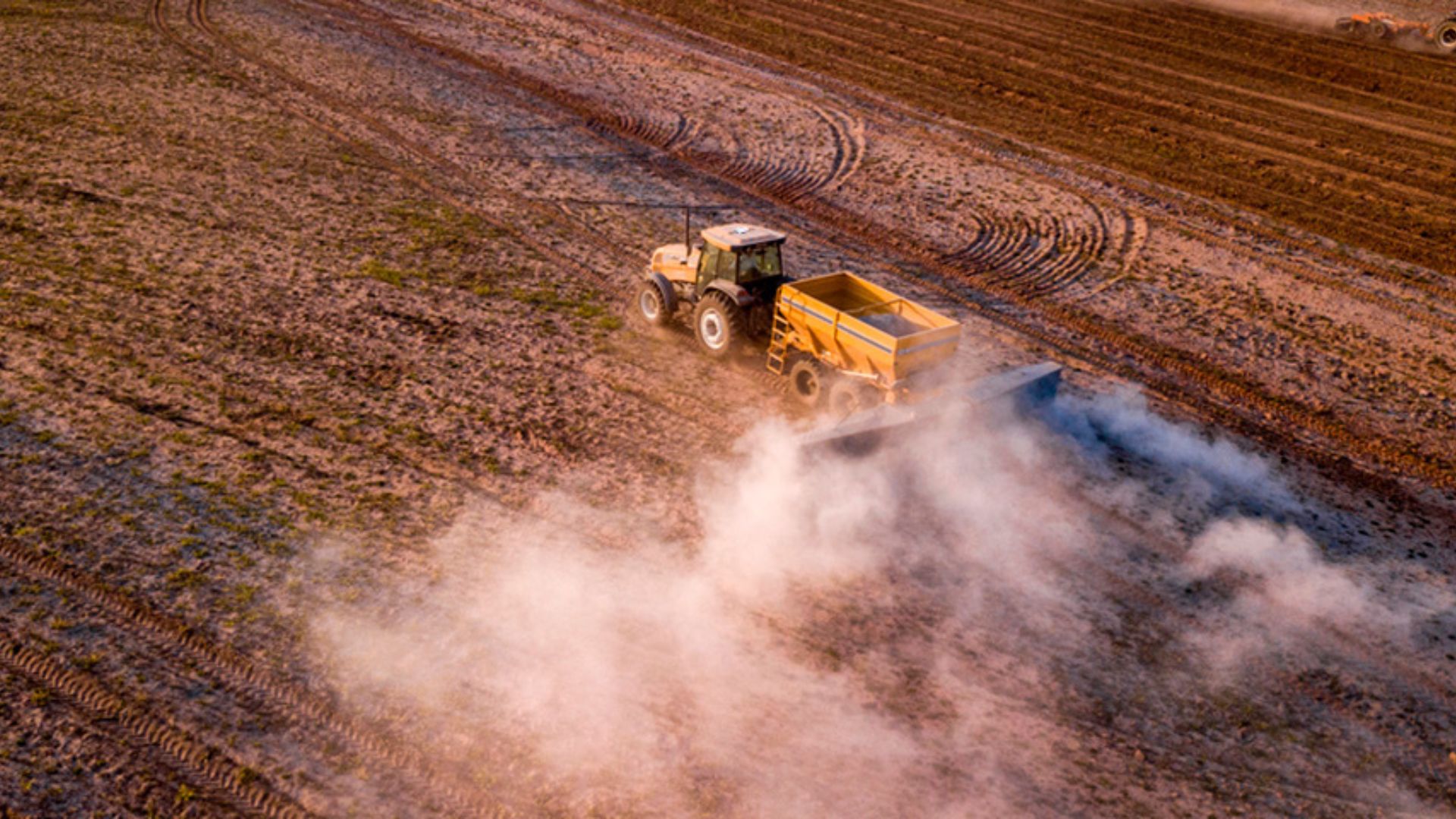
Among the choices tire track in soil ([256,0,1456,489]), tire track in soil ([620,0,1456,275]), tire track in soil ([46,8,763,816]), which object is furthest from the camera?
tire track in soil ([620,0,1456,275])

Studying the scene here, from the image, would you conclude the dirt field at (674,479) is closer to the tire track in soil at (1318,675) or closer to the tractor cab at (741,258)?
the tire track in soil at (1318,675)

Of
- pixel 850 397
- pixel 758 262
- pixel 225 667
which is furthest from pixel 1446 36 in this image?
pixel 225 667

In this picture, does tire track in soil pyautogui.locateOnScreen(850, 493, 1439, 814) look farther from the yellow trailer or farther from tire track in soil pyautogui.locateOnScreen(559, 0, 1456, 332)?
tire track in soil pyautogui.locateOnScreen(559, 0, 1456, 332)

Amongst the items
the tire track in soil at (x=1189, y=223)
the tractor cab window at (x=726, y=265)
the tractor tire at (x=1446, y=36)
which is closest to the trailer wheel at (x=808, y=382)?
the tractor cab window at (x=726, y=265)

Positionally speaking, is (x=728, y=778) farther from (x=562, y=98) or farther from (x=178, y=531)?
(x=562, y=98)

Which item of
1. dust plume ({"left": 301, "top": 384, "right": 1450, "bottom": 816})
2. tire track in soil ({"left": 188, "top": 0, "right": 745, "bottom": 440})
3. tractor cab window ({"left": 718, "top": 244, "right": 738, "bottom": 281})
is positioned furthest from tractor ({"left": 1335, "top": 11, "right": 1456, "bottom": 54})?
tractor cab window ({"left": 718, "top": 244, "right": 738, "bottom": 281})
